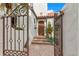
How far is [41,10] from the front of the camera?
174cm

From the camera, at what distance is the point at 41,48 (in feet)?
5.74

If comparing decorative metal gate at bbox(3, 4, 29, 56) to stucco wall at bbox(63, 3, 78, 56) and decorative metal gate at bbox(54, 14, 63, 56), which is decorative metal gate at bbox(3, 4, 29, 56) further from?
stucco wall at bbox(63, 3, 78, 56)

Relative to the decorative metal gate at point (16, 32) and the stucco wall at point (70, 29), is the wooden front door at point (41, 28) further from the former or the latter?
the stucco wall at point (70, 29)

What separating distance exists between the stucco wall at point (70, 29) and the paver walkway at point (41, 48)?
0.56 feet

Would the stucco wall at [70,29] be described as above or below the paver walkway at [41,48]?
above

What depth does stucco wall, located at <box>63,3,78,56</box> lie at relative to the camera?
169cm

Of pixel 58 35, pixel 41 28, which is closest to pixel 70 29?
pixel 58 35

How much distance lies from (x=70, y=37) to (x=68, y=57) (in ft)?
0.76

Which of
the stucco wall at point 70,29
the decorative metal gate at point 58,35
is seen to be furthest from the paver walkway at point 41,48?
the stucco wall at point 70,29

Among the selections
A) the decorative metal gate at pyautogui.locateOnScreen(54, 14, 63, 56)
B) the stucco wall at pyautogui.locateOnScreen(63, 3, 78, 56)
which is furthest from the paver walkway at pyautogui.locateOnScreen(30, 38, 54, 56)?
the stucco wall at pyautogui.locateOnScreen(63, 3, 78, 56)

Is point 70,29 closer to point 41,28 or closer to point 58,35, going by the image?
point 58,35

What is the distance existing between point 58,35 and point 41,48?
25 cm

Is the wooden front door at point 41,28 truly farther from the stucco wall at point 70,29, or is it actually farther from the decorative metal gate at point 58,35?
the stucco wall at point 70,29

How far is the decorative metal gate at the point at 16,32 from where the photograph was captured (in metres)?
1.76
